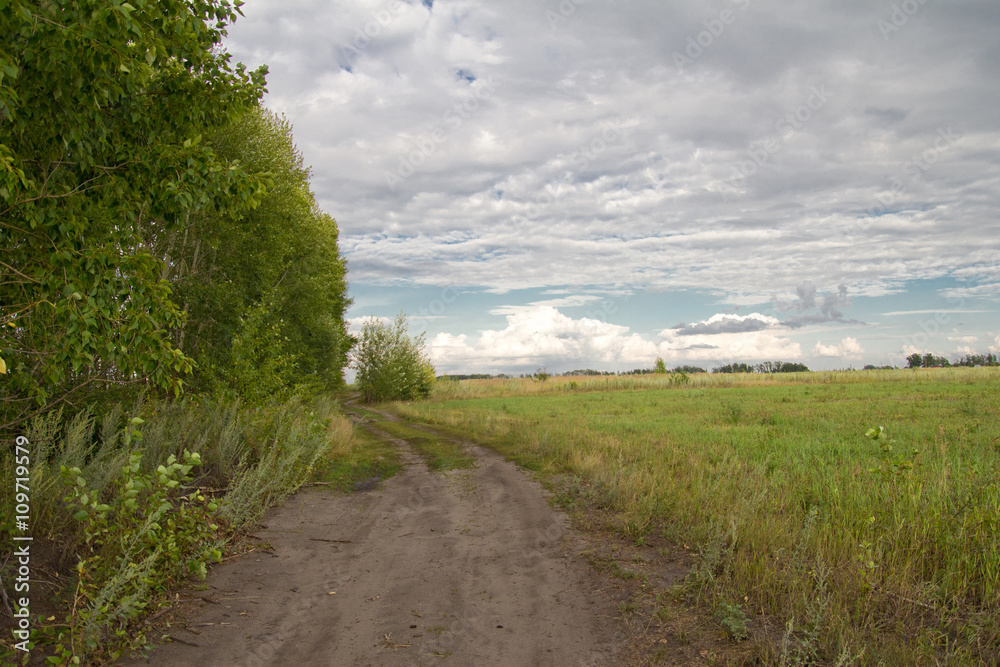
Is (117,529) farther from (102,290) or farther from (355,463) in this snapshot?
(355,463)

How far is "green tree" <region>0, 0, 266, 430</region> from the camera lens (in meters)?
4.71

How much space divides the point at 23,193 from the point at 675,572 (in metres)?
7.86

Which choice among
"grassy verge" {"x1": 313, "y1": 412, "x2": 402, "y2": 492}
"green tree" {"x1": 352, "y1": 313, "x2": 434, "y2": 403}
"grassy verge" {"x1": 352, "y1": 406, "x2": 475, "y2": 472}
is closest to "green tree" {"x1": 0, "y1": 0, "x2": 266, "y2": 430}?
"grassy verge" {"x1": 313, "y1": 412, "x2": 402, "y2": 492}

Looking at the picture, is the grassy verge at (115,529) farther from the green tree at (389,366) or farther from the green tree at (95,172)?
the green tree at (389,366)

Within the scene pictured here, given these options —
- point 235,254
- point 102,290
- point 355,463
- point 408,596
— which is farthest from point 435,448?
point 102,290

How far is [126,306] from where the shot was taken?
17.7 ft

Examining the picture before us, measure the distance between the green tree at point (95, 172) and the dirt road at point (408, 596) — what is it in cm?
245

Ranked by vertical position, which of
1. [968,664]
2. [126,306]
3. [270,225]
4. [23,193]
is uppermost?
[270,225]

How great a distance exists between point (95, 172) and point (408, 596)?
5.91m

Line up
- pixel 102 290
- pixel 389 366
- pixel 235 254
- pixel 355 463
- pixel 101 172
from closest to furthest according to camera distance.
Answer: pixel 102 290 → pixel 101 172 → pixel 355 463 → pixel 235 254 → pixel 389 366

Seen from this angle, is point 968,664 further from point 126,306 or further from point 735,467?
point 126,306

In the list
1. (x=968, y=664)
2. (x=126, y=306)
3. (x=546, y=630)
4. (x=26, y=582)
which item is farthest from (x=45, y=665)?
(x=968, y=664)

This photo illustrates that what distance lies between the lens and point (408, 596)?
5.58 metres

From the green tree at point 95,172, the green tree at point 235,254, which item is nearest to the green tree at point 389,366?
the green tree at point 235,254
